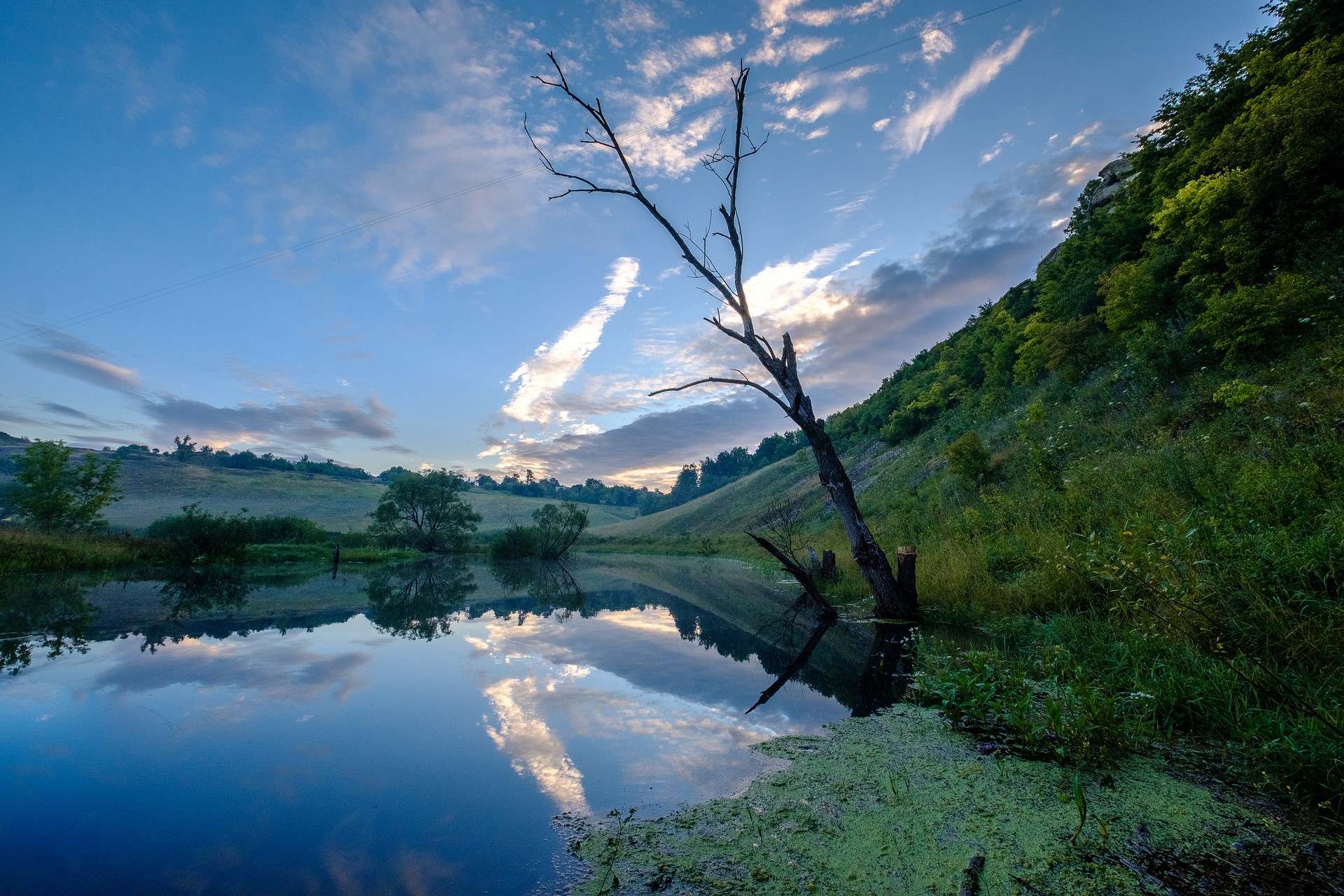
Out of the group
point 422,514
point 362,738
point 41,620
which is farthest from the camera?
point 422,514

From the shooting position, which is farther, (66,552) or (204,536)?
(204,536)

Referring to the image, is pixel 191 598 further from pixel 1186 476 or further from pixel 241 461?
pixel 241 461

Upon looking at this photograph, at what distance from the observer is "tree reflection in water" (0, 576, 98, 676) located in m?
5.80

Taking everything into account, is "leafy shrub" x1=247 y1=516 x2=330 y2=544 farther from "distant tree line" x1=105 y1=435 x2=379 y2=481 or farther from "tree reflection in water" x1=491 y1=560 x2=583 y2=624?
"distant tree line" x1=105 y1=435 x2=379 y2=481

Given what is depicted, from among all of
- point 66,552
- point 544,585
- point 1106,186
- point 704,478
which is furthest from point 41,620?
point 704,478

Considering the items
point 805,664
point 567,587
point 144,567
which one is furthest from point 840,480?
point 144,567

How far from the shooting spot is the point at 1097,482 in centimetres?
812

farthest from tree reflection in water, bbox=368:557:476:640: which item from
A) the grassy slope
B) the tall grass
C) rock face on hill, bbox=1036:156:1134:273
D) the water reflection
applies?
the grassy slope

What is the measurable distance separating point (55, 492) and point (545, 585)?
2309 centimetres

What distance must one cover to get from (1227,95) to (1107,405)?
31.2ft

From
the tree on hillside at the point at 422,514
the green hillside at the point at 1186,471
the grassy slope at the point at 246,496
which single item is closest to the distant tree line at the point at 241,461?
the grassy slope at the point at 246,496

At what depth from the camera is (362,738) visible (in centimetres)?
355

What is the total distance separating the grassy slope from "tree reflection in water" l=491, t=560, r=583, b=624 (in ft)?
120

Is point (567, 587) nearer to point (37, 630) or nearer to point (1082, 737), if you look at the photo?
point (37, 630)
